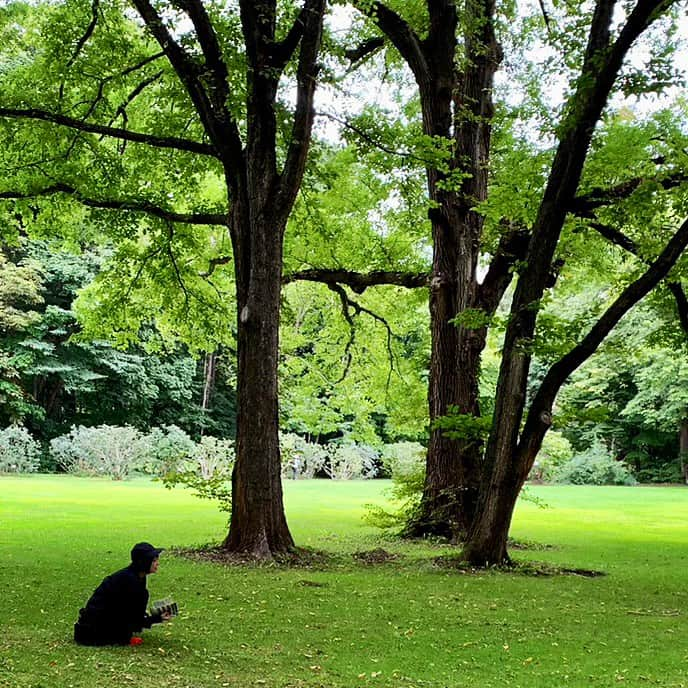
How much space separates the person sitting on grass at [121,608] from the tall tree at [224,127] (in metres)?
5.07

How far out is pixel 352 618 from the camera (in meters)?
7.50

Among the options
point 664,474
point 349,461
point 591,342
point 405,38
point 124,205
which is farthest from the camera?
point 664,474

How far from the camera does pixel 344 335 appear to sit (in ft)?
66.2

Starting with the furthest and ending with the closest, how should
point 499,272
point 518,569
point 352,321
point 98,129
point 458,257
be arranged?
1. point 352,321
2. point 458,257
3. point 499,272
4. point 98,129
5. point 518,569

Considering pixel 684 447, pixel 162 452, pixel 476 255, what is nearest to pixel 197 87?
pixel 476 255

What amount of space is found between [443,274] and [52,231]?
7.51m

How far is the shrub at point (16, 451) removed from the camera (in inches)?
1313

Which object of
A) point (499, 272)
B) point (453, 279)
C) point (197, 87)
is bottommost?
point (453, 279)

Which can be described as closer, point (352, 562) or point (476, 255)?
point (352, 562)

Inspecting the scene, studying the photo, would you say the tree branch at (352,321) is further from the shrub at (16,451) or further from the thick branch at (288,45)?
the shrub at (16,451)

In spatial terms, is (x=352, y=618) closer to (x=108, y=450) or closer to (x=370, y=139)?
(x=370, y=139)

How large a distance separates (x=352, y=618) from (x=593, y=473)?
3847cm

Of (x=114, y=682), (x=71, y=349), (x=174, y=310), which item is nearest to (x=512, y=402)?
(x=114, y=682)

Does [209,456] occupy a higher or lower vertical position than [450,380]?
lower
